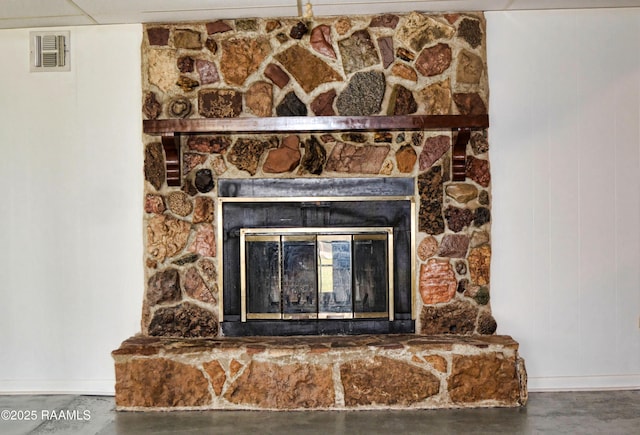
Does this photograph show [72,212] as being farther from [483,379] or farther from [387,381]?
[483,379]

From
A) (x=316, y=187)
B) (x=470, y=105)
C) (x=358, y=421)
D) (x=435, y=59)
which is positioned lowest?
(x=358, y=421)

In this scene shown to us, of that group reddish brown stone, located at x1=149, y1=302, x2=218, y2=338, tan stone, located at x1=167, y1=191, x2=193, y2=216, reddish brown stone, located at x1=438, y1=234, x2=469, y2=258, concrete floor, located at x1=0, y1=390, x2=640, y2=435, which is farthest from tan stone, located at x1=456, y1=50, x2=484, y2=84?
reddish brown stone, located at x1=149, y1=302, x2=218, y2=338

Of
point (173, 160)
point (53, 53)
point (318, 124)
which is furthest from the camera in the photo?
point (53, 53)

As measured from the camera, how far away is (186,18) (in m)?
3.16

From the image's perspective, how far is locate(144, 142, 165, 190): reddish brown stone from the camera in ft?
10.5

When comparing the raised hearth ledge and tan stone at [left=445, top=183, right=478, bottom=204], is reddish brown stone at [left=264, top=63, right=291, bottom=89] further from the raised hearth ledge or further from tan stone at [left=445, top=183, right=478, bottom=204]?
the raised hearth ledge

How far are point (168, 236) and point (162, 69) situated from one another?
928 mm

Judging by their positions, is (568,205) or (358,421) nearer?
(358,421)

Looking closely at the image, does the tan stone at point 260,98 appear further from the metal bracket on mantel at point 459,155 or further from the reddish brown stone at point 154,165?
the metal bracket on mantel at point 459,155

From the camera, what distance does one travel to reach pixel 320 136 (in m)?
3.18

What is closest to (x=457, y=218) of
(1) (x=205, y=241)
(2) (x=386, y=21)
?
(2) (x=386, y=21)

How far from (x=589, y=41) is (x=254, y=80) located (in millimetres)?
1865

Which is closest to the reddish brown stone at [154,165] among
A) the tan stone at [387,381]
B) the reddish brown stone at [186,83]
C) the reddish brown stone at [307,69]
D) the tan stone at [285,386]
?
the reddish brown stone at [186,83]

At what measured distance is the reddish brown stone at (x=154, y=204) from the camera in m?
3.20
